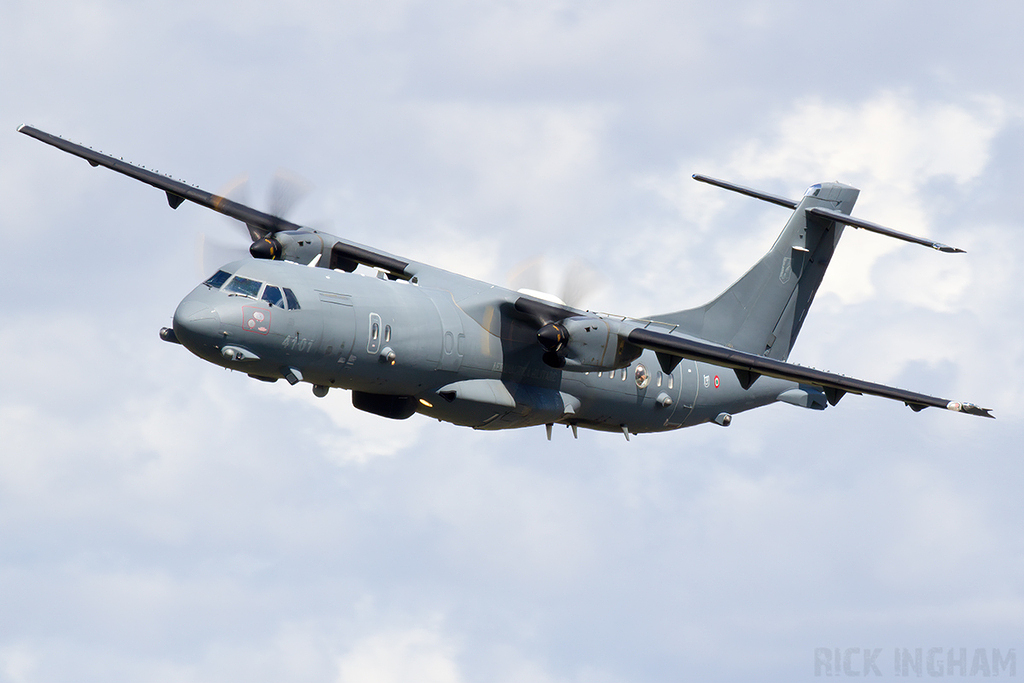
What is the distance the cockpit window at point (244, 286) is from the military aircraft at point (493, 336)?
0.11 ft

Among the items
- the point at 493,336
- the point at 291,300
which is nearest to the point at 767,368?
the point at 493,336

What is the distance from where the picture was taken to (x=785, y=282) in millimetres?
31672

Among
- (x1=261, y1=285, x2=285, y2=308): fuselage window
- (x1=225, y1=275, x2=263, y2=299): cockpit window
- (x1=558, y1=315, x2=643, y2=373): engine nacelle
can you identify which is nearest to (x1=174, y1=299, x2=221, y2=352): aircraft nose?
(x1=225, y1=275, x2=263, y2=299): cockpit window

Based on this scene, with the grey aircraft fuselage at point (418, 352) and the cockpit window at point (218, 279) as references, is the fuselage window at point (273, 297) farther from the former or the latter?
the cockpit window at point (218, 279)

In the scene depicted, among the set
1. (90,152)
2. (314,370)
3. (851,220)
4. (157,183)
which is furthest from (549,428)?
(90,152)

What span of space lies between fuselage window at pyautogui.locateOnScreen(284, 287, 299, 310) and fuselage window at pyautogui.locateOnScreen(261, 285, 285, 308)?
4.2 inches

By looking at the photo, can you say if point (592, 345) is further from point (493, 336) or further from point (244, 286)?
point (244, 286)

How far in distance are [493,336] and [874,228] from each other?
32.3 ft

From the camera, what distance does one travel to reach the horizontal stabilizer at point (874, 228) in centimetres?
2639

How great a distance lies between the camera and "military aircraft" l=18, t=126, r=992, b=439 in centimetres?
2192

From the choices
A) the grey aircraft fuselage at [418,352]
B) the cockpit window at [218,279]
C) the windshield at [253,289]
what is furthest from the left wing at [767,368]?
the cockpit window at [218,279]

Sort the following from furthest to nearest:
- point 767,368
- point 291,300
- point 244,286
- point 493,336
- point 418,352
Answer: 1. point 493,336
2. point 767,368
3. point 418,352
4. point 291,300
5. point 244,286

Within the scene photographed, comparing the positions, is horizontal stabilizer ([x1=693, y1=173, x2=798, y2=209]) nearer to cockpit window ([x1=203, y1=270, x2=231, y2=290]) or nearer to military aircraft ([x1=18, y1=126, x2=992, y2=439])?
military aircraft ([x1=18, y1=126, x2=992, y2=439])

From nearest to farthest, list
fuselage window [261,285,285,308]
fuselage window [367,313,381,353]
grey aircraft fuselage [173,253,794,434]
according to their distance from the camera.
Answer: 1. grey aircraft fuselage [173,253,794,434]
2. fuselage window [261,285,285,308]
3. fuselage window [367,313,381,353]
